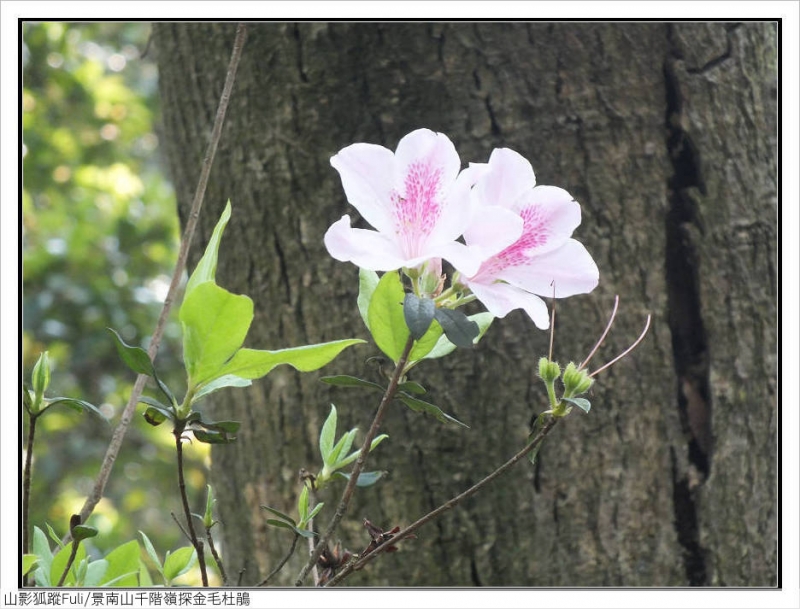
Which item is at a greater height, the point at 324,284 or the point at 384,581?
the point at 324,284

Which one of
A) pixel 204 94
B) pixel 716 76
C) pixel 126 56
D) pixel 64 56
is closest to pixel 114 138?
pixel 64 56

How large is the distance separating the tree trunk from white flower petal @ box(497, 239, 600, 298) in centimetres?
54

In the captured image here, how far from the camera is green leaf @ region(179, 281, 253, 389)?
509mm

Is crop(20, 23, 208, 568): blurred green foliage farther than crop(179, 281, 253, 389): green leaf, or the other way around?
crop(20, 23, 208, 568): blurred green foliage

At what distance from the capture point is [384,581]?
108 cm

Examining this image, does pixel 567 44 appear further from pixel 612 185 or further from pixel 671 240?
pixel 671 240

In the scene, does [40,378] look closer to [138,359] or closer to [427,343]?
[138,359]

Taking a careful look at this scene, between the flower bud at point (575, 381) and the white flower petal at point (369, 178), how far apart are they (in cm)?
15

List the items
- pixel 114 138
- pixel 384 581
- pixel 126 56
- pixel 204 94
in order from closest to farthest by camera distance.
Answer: pixel 384 581 → pixel 204 94 → pixel 114 138 → pixel 126 56

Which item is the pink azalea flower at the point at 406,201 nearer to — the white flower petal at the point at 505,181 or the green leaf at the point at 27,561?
the white flower petal at the point at 505,181

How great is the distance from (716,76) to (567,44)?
0.22 metres

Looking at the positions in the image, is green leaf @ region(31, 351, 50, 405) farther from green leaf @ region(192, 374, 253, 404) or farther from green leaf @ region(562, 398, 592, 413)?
green leaf @ region(562, 398, 592, 413)

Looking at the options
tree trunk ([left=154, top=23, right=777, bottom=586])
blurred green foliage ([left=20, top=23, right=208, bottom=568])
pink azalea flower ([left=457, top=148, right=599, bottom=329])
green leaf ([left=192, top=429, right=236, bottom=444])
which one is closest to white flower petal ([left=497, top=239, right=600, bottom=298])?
pink azalea flower ([left=457, top=148, right=599, bottom=329])

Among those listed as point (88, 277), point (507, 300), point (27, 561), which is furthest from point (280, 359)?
point (88, 277)
